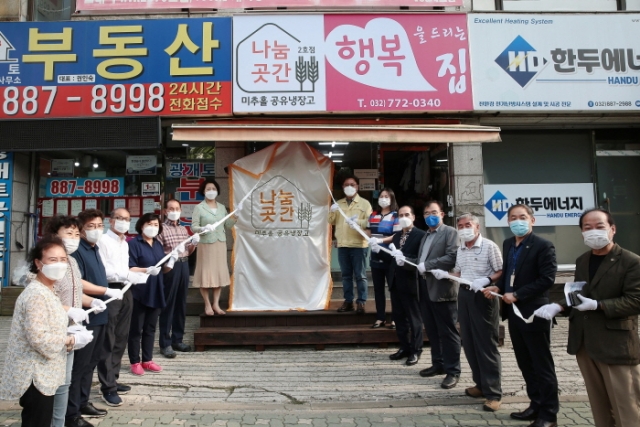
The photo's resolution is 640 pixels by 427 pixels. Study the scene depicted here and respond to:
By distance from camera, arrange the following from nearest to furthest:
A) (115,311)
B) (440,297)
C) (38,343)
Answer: (38,343) < (115,311) < (440,297)

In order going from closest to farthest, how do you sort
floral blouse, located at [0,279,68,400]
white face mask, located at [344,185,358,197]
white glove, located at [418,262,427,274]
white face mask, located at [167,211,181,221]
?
floral blouse, located at [0,279,68,400] → white glove, located at [418,262,427,274] → white face mask, located at [167,211,181,221] → white face mask, located at [344,185,358,197]

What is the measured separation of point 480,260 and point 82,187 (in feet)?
24.3

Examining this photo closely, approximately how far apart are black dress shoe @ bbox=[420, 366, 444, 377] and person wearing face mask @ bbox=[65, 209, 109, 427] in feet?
11.4

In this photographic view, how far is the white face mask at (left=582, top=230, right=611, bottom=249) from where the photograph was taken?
10.8 feet

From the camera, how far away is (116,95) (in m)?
7.65

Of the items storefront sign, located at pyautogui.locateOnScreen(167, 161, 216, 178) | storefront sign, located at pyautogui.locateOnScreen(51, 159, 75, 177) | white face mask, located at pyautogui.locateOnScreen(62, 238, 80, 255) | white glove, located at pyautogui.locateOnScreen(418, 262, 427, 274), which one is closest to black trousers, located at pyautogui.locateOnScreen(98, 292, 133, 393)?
white face mask, located at pyautogui.locateOnScreen(62, 238, 80, 255)

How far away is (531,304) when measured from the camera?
4.02 meters

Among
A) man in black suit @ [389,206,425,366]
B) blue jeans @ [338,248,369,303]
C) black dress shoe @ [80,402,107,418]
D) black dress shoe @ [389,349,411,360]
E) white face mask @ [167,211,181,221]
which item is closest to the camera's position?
black dress shoe @ [80,402,107,418]

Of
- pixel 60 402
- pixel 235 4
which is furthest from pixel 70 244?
pixel 235 4

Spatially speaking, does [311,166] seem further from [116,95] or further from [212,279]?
[116,95]

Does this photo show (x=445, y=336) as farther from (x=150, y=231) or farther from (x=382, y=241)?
(x=150, y=231)

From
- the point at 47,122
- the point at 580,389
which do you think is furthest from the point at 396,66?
the point at 47,122

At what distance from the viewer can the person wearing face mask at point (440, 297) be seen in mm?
4891

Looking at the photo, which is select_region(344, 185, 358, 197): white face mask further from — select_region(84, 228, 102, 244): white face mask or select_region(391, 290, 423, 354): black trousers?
select_region(84, 228, 102, 244): white face mask
